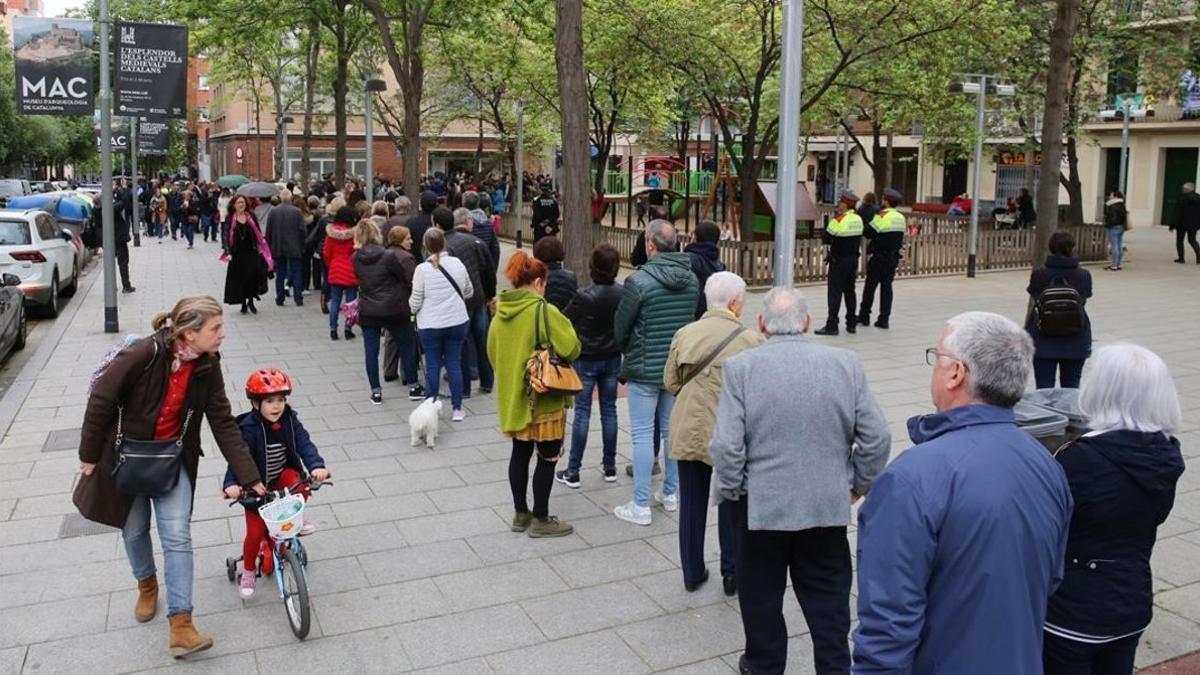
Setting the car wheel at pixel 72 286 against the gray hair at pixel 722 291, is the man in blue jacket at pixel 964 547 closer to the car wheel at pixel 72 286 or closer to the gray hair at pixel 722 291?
the gray hair at pixel 722 291

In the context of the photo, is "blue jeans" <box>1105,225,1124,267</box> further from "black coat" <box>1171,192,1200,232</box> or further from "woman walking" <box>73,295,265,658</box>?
"woman walking" <box>73,295,265,658</box>

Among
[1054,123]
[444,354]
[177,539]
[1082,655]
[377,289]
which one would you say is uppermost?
[1054,123]

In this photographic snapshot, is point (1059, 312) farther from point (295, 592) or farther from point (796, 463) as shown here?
point (295, 592)

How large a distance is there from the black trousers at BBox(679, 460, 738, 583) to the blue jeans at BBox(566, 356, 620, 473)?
1.75 meters

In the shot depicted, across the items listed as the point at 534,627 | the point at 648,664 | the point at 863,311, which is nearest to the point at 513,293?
the point at 534,627

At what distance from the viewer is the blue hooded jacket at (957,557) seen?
257 cm

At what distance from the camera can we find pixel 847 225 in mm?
12883

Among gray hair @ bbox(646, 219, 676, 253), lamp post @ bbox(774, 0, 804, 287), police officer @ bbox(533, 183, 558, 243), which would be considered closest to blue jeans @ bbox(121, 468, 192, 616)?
gray hair @ bbox(646, 219, 676, 253)

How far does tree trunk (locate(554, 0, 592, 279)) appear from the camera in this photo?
1008 centimetres

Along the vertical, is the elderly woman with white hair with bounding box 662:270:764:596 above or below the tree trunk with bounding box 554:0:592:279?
below

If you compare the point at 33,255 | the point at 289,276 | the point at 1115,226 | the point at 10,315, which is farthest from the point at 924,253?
the point at 10,315

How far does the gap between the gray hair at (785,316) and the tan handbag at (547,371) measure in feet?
6.94

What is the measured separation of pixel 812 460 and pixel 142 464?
9.15 feet

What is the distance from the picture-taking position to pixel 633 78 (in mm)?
22094
